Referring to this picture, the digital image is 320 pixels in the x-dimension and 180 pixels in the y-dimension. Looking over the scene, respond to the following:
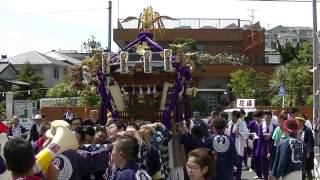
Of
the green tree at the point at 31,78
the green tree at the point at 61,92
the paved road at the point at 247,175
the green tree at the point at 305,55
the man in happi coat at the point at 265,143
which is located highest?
the green tree at the point at 305,55

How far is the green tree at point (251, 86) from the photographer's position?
43.0 m

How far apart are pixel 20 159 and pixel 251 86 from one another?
131 feet

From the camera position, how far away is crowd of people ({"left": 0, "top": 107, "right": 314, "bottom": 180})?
5.36 metres

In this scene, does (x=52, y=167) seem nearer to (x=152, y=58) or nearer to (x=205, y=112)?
(x=152, y=58)

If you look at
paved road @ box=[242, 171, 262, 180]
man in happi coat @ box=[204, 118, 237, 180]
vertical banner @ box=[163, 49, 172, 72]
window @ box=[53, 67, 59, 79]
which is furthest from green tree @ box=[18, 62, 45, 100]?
man in happi coat @ box=[204, 118, 237, 180]

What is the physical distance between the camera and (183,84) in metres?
13.7

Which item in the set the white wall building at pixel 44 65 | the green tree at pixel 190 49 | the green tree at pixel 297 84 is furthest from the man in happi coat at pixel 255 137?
the white wall building at pixel 44 65

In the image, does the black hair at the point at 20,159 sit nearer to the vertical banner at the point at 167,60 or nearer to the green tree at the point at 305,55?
the vertical banner at the point at 167,60

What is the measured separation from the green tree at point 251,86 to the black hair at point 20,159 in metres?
37.7

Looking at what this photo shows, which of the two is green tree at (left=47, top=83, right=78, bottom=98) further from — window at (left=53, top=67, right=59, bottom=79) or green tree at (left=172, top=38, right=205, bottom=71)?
window at (left=53, top=67, right=59, bottom=79)

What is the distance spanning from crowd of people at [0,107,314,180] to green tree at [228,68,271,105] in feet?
87.3

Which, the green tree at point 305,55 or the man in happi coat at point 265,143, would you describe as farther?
the green tree at point 305,55

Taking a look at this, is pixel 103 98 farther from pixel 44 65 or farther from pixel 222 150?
pixel 44 65

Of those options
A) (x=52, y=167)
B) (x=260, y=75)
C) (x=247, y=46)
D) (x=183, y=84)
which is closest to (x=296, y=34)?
(x=247, y=46)
